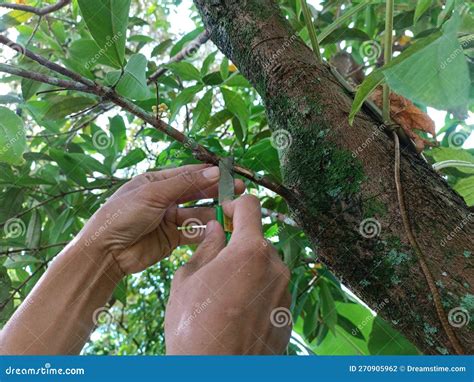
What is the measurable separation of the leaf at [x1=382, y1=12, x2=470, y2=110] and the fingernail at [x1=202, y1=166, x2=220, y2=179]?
11.3 inches

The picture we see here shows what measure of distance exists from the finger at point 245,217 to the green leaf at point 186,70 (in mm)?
391

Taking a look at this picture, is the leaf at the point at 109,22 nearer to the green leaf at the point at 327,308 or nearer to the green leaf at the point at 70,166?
the green leaf at the point at 70,166

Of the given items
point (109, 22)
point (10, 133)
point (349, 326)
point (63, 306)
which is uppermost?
point (109, 22)

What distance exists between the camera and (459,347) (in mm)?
528

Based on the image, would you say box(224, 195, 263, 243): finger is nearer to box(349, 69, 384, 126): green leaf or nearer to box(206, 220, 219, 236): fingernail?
box(206, 220, 219, 236): fingernail

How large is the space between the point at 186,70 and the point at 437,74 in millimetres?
618

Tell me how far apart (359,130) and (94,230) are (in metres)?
0.34

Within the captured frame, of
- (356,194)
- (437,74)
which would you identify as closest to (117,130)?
(356,194)

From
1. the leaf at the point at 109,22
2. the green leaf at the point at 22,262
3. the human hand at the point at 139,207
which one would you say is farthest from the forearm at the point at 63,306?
the green leaf at the point at 22,262

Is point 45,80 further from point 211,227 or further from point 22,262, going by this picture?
point 22,262

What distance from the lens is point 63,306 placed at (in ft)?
2.35

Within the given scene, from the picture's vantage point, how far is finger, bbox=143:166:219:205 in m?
0.71

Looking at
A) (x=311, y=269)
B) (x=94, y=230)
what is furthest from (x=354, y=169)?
(x=311, y=269)

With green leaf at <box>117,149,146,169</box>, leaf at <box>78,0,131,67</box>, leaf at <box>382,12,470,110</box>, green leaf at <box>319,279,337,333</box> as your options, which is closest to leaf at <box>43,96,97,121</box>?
green leaf at <box>117,149,146,169</box>
